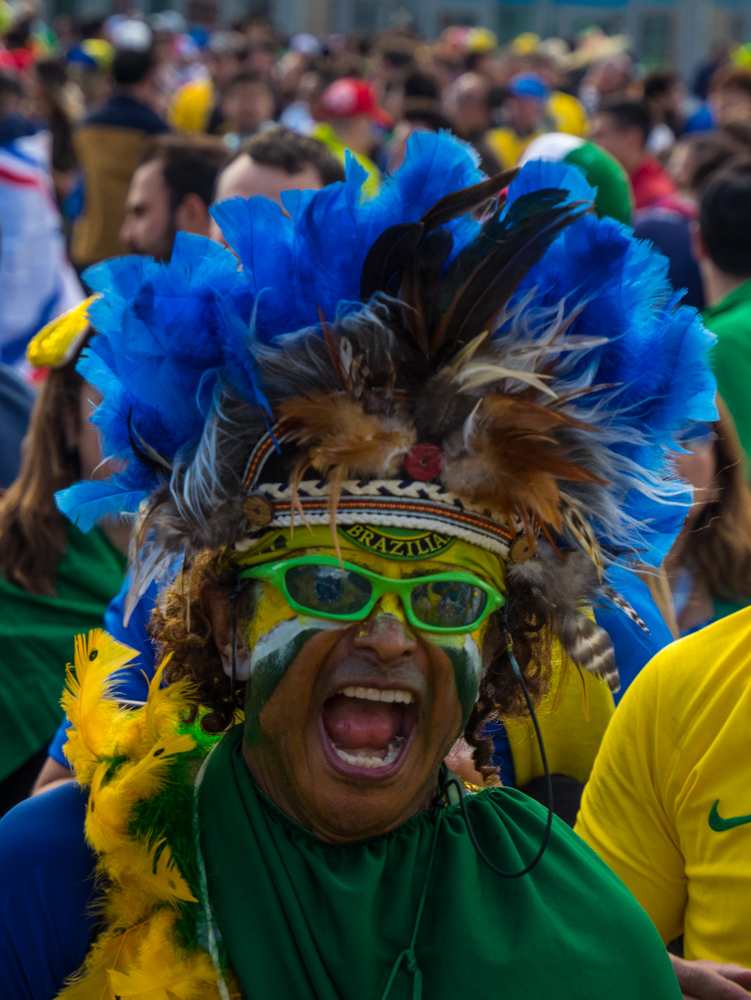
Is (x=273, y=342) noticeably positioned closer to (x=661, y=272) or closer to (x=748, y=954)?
(x=661, y=272)

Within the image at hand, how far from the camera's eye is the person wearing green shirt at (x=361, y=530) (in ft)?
5.27

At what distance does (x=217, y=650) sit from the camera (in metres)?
1.81

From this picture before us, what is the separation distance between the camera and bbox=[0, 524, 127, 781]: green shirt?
9.71ft

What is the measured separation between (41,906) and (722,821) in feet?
3.52

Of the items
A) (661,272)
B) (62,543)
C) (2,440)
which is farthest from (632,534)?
(2,440)

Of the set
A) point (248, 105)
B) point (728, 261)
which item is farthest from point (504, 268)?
point (248, 105)

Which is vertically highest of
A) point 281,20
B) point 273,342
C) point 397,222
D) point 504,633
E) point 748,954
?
point 281,20

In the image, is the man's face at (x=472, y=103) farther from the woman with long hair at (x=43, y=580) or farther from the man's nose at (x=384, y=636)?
the man's nose at (x=384, y=636)

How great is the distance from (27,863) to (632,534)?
99 cm

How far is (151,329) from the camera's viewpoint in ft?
5.32

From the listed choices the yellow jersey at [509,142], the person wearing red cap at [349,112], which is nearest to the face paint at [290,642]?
the person wearing red cap at [349,112]

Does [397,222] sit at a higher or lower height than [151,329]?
higher

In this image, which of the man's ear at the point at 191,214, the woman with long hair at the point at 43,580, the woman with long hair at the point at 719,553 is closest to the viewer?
the woman with long hair at the point at 43,580

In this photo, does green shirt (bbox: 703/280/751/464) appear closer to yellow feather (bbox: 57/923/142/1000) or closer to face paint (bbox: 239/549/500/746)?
face paint (bbox: 239/549/500/746)
